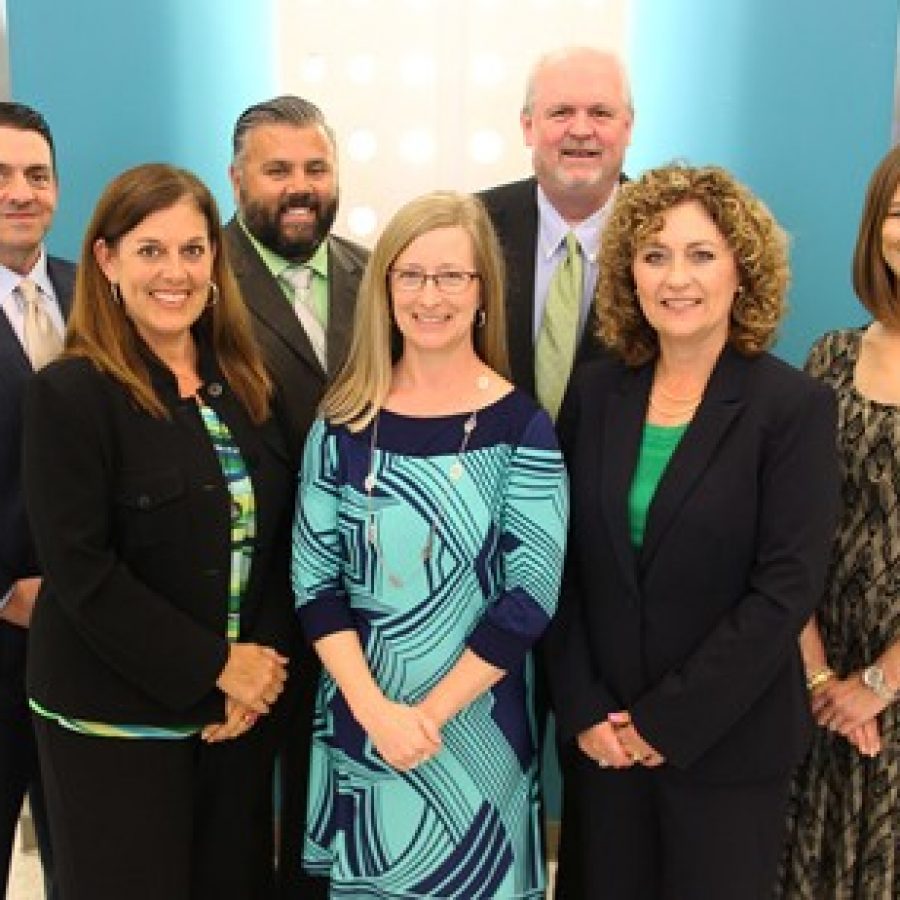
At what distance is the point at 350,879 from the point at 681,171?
1358 mm

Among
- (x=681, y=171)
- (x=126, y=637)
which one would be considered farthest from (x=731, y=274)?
(x=126, y=637)

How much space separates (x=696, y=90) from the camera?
2932 millimetres

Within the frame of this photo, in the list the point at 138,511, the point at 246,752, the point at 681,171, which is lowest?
the point at 246,752

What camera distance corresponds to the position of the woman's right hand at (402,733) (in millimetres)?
1892

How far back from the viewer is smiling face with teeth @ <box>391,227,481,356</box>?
6.37ft

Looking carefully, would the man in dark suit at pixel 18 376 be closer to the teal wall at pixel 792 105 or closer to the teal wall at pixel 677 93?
the teal wall at pixel 677 93

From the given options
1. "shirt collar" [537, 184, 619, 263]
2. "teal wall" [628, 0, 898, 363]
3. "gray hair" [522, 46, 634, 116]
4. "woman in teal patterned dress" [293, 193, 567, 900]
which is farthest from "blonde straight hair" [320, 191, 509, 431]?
"teal wall" [628, 0, 898, 363]

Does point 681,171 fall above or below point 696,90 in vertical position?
below

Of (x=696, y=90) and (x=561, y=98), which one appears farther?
(x=696, y=90)

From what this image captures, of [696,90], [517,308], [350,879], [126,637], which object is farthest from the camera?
[696,90]

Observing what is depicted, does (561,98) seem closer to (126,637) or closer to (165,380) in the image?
(165,380)

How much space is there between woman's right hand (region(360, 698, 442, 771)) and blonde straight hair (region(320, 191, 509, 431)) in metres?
0.48

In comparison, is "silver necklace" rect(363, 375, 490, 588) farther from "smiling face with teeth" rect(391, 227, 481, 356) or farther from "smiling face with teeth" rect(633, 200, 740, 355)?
"smiling face with teeth" rect(633, 200, 740, 355)

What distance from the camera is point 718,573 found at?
1.89 metres
